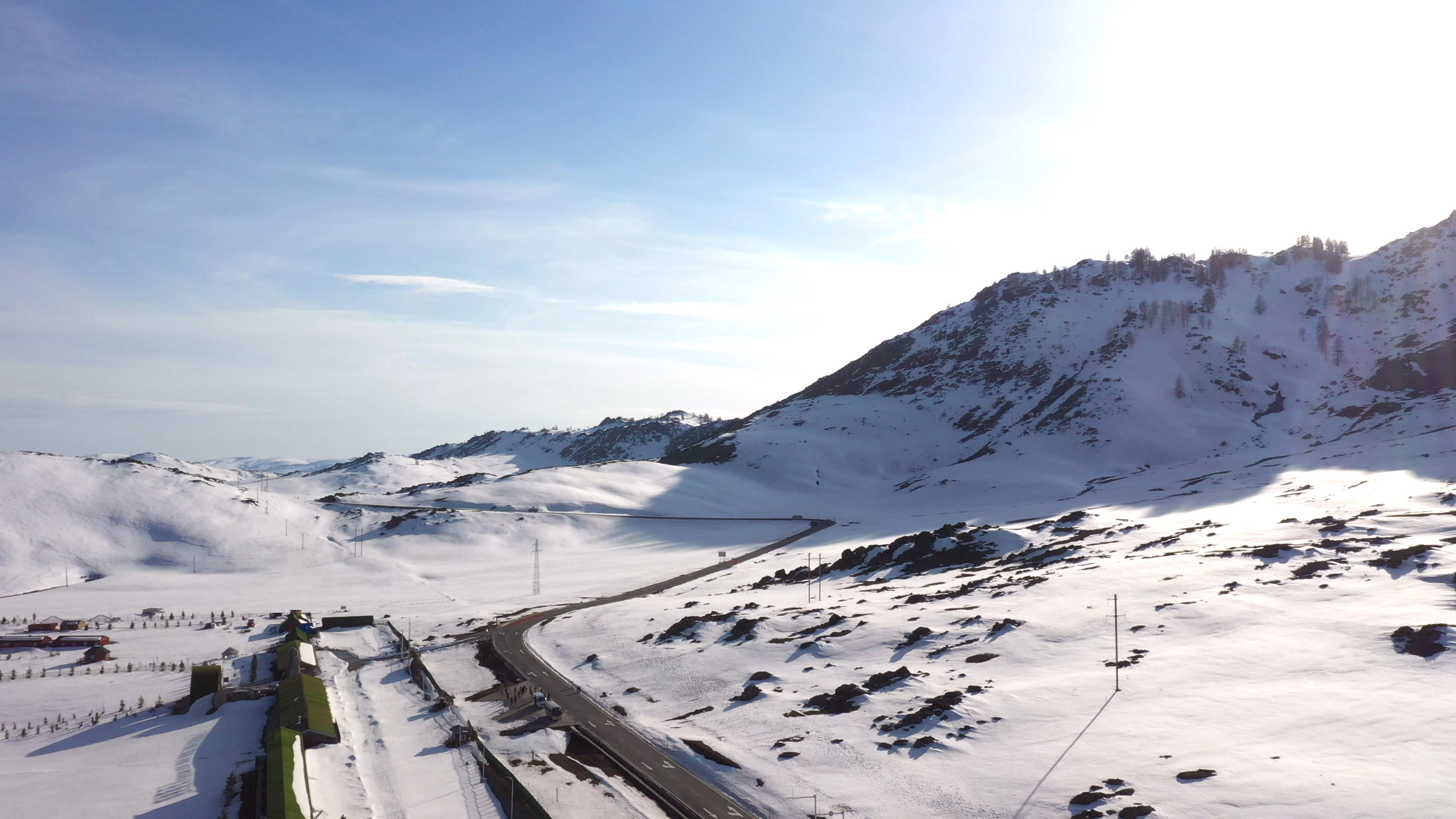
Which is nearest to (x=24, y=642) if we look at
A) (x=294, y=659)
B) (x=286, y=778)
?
(x=294, y=659)

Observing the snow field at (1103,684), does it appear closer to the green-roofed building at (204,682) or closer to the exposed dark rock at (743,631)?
the exposed dark rock at (743,631)

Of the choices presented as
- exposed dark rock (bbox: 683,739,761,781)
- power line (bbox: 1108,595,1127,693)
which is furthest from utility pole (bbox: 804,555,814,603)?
exposed dark rock (bbox: 683,739,761,781)

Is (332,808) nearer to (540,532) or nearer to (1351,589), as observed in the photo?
(1351,589)

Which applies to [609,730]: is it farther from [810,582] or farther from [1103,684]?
[810,582]

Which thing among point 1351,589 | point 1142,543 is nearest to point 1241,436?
point 1142,543

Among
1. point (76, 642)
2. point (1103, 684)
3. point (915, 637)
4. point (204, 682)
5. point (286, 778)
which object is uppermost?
point (286, 778)
